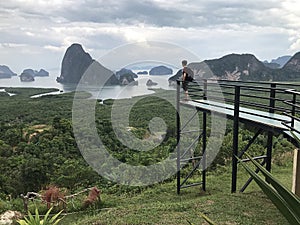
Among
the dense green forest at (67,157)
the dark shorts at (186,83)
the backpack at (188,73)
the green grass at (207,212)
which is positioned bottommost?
the dense green forest at (67,157)

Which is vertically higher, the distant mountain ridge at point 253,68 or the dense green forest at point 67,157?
the distant mountain ridge at point 253,68

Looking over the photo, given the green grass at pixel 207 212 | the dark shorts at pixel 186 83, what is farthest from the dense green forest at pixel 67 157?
the dark shorts at pixel 186 83

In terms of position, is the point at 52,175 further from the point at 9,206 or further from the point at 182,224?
the point at 182,224

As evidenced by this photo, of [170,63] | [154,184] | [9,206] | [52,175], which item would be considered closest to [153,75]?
[170,63]

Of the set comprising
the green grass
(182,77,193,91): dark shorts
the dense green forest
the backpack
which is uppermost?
the backpack

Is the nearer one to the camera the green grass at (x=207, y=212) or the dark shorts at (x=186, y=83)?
the green grass at (x=207, y=212)

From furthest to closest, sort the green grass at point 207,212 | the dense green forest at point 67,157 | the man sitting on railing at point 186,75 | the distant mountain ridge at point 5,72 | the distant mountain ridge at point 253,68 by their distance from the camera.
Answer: the distant mountain ridge at point 5,72
the distant mountain ridge at point 253,68
the dense green forest at point 67,157
the man sitting on railing at point 186,75
the green grass at point 207,212

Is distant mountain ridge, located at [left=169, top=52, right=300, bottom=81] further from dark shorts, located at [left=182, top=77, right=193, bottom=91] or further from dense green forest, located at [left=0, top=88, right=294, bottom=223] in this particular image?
dark shorts, located at [left=182, top=77, right=193, bottom=91]

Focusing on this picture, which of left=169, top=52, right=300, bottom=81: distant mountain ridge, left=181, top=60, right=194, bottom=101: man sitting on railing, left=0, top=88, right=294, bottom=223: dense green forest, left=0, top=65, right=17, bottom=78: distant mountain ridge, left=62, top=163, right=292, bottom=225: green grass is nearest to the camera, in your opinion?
left=62, top=163, right=292, bottom=225: green grass

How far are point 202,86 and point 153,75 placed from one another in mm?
1879

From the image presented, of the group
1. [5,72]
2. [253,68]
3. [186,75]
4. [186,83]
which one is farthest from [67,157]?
[5,72]

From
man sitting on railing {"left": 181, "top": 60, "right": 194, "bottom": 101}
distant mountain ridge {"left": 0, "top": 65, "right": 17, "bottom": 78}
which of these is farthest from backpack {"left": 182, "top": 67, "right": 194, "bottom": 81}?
distant mountain ridge {"left": 0, "top": 65, "right": 17, "bottom": 78}

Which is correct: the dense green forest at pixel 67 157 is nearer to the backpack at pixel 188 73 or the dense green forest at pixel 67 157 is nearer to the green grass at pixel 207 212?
the green grass at pixel 207 212

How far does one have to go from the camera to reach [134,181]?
9.31 m
